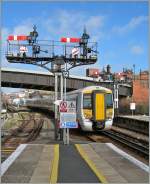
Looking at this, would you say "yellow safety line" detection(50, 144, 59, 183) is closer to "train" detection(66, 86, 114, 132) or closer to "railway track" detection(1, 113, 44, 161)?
"railway track" detection(1, 113, 44, 161)

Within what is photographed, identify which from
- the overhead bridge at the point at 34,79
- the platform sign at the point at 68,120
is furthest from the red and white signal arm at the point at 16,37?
the overhead bridge at the point at 34,79

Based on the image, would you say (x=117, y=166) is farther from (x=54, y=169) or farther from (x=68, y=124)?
(x=68, y=124)

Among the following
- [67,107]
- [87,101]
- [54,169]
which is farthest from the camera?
[87,101]

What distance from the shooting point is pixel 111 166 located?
1404 cm

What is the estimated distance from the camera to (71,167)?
13414 mm

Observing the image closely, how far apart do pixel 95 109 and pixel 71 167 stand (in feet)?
60.9

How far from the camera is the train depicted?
3181cm

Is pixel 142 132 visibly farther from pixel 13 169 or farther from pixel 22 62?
pixel 13 169

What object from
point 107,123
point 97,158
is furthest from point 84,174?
point 107,123

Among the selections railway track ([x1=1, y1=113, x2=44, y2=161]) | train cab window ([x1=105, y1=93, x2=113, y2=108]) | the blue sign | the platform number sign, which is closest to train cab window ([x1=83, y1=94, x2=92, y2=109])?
train cab window ([x1=105, y1=93, x2=113, y2=108])

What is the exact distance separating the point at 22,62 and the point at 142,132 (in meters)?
13.0

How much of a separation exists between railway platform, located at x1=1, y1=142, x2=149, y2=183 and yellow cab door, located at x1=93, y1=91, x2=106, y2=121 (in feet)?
41.8

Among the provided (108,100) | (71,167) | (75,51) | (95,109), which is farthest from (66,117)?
(108,100)

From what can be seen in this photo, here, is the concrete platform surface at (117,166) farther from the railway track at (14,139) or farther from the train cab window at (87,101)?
the train cab window at (87,101)
